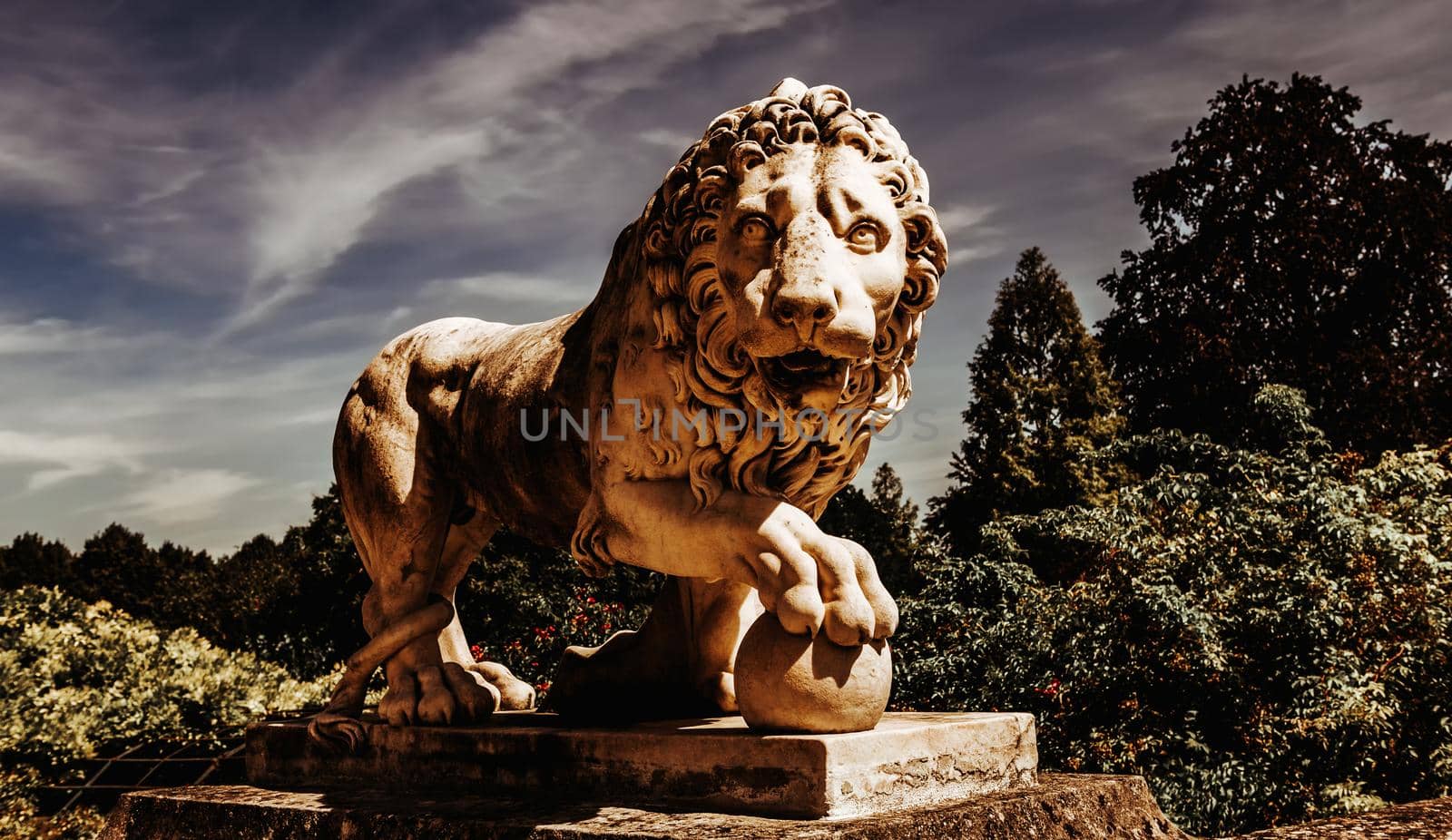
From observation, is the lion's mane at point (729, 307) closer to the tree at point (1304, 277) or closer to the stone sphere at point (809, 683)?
the stone sphere at point (809, 683)

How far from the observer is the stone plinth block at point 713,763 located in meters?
2.66

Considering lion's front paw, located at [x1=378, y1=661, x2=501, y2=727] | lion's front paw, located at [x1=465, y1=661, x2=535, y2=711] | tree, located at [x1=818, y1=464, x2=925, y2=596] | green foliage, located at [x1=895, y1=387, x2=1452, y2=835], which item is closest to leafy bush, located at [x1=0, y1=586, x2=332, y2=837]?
lion's front paw, located at [x1=465, y1=661, x2=535, y2=711]

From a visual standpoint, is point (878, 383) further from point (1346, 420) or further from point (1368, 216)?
point (1368, 216)

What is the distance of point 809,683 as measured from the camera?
2.77 metres

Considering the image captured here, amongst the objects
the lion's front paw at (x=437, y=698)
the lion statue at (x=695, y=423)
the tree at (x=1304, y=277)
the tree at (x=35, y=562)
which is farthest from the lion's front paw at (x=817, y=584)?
the tree at (x=35, y=562)

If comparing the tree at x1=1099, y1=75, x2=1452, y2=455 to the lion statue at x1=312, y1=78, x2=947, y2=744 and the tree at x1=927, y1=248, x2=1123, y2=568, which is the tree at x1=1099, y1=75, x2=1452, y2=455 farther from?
the lion statue at x1=312, y1=78, x2=947, y2=744

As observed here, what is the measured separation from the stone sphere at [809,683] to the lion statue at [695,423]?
2.1 inches

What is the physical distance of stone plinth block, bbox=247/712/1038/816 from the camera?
2.66 metres

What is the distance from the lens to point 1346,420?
63.3 feet

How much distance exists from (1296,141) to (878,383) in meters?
20.8

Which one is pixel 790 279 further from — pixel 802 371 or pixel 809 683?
pixel 809 683

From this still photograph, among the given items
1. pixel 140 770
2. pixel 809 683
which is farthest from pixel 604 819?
pixel 140 770

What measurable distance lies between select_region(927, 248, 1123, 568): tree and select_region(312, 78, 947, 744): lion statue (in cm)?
1840

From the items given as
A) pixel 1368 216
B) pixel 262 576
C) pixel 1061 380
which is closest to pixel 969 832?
pixel 262 576
